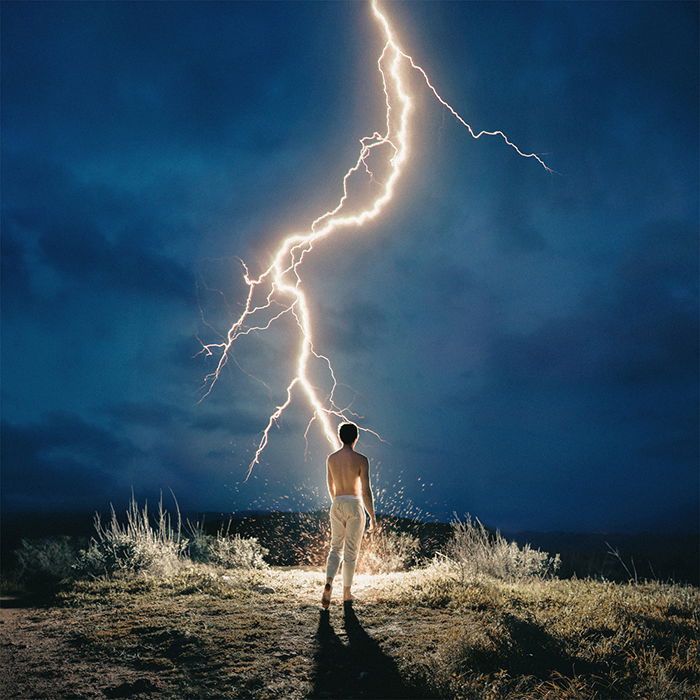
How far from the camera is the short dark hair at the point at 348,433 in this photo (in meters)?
7.44

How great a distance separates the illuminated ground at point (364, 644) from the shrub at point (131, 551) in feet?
6.99

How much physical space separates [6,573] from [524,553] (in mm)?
11769

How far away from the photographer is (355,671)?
16.1 feet

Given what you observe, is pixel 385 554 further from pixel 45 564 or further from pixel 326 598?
pixel 45 564

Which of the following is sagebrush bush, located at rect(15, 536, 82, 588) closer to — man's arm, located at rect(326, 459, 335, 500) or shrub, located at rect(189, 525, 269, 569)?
shrub, located at rect(189, 525, 269, 569)

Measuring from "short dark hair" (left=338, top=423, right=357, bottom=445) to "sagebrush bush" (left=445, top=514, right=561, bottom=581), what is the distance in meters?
3.95

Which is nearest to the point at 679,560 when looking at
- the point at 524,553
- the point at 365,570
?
the point at 524,553

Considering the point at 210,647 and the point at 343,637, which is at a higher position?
the point at 343,637

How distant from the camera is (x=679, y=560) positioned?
24.0 meters

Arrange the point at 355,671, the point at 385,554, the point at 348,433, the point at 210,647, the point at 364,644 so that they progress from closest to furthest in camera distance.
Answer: the point at 355,671 < the point at 364,644 < the point at 210,647 < the point at 348,433 < the point at 385,554

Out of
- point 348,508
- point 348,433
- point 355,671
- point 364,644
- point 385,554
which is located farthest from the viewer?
point 385,554

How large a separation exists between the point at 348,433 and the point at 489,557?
535 cm

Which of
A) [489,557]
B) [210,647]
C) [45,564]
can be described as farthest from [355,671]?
[45,564]

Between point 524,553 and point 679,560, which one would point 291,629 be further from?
point 679,560
